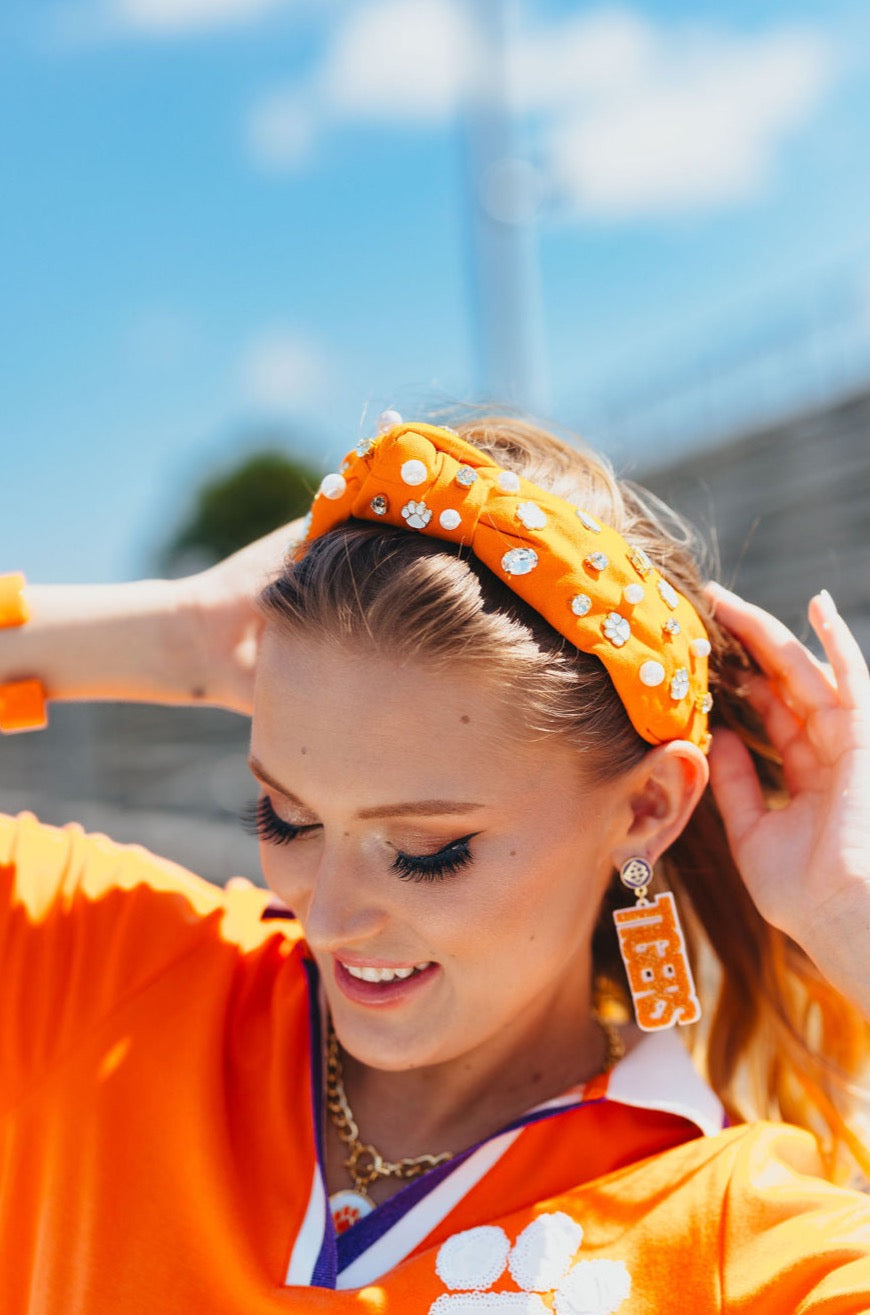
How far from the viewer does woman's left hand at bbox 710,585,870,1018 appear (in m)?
1.62

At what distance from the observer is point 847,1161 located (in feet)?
6.25

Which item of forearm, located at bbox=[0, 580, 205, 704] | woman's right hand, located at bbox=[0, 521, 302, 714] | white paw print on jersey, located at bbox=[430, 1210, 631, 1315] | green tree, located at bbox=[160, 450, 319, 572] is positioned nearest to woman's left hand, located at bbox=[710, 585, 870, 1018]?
white paw print on jersey, located at bbox=[430, 1210, 631, 1315]

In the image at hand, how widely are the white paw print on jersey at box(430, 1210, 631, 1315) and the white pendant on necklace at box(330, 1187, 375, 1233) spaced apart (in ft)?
0.57

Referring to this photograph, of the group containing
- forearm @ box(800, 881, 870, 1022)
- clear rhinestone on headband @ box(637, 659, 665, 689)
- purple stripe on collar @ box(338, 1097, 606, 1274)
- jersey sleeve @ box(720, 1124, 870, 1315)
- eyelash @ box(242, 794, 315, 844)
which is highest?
clear rhinestone on headband @ box(637, 659, 665, 689)

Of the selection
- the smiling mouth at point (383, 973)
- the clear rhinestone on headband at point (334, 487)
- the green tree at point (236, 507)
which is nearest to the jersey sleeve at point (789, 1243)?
the smiling mouth at point (383, 973)

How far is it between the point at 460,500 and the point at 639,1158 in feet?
2.91

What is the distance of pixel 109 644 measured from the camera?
6.79 feet

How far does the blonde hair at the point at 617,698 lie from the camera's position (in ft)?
5.06

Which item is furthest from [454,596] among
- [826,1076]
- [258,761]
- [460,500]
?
[826,1076]

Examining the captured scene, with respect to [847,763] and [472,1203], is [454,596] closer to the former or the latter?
[847,763]

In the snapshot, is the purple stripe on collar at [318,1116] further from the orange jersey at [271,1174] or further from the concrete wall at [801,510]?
the concrete wall at [801,510]

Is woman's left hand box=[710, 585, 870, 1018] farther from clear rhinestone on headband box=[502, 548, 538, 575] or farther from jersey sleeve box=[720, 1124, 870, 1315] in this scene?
clear rhinestone on headband box=[502, 548, 538, 575]

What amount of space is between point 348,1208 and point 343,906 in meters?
0.47

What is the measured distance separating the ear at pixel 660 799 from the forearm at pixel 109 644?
775mm
